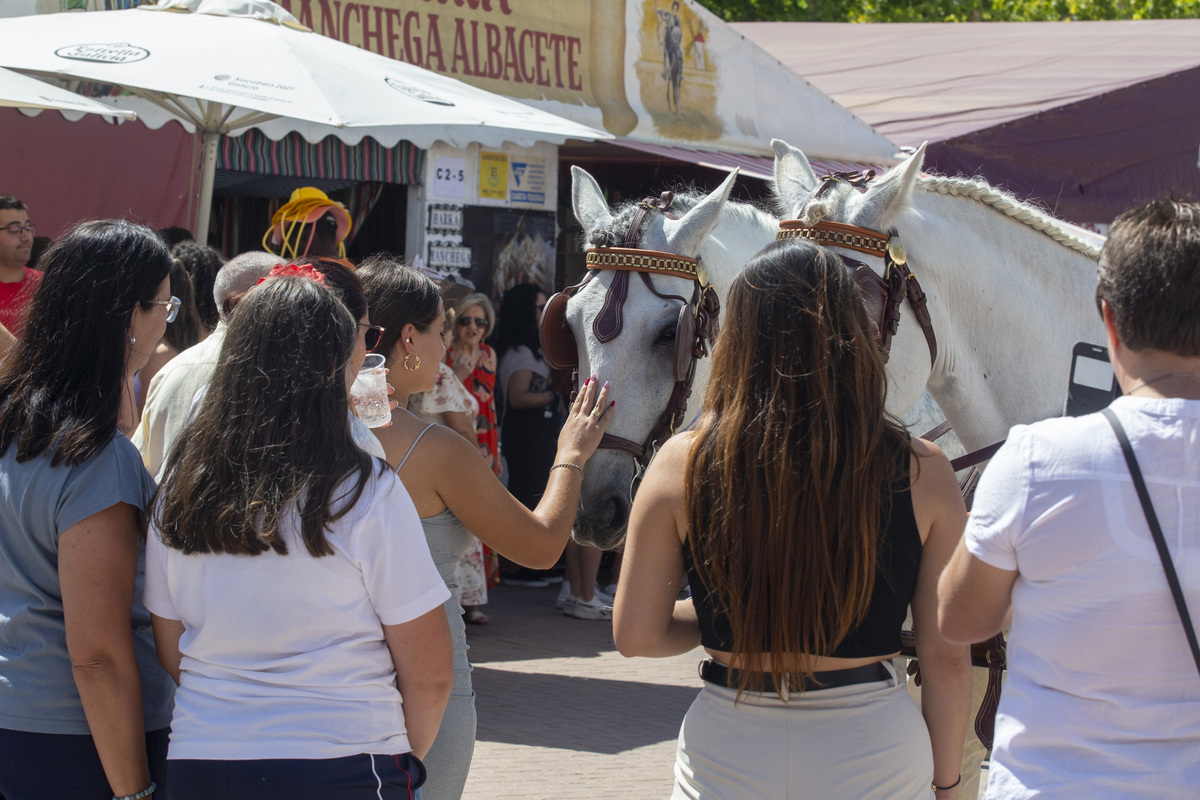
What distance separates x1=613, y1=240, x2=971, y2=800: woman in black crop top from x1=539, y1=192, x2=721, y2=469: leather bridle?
1.01 meters

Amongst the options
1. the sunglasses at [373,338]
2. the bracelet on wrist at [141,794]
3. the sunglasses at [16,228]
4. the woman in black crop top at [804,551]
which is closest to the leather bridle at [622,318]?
the sunglasses at [373,338]

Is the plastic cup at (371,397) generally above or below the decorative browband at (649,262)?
below

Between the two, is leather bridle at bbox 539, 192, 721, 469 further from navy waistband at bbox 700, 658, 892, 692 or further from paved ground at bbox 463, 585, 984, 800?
paved ground at bbox 463, 585, 984, 800

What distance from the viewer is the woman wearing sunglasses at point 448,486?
2.57 meters

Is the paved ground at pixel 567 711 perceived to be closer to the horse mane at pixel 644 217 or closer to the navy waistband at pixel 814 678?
the horse mane at pixel 644 217

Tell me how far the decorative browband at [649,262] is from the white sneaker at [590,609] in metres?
5.08

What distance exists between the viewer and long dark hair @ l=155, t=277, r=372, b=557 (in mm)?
1936

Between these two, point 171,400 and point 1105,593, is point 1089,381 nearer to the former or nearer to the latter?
point 1105,593

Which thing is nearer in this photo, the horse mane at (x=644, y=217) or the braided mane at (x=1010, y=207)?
the braided mane at (x=1010, y=207)

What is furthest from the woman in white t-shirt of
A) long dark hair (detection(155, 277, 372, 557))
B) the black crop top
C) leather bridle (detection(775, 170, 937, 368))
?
leather bridle (detection(775, 170, 937, 368))

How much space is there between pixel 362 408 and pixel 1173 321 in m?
1.57

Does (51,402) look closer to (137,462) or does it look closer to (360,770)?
(137,462)

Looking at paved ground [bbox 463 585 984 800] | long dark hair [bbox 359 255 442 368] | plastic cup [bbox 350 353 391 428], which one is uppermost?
long dark hair [bbox 359 255 442 368]

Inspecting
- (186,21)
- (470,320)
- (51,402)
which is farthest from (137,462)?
(470,320)
